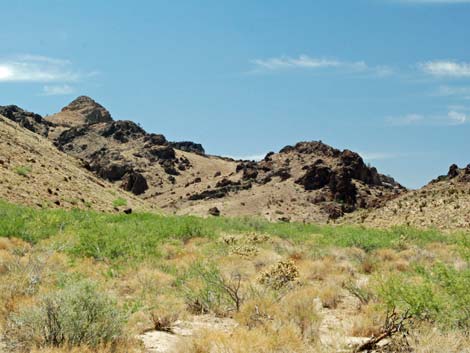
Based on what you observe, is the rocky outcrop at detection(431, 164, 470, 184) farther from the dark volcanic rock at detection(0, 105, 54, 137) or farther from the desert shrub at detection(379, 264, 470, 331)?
the dark volcanic rock at detection(0, 105, 54, 137)

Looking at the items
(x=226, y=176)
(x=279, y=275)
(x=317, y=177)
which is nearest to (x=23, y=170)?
(x=279, y=275)

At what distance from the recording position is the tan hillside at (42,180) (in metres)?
26.7

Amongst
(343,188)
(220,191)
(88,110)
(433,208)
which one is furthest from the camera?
(88,110)

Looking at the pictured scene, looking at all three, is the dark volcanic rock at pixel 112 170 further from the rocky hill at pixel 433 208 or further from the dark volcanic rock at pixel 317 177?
the rocky hill at pixel 433 208

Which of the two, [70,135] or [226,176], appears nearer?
[226,176]

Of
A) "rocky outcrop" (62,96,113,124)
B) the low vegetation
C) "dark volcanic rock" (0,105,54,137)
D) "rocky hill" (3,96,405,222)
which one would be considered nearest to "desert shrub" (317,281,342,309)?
the low vegetation

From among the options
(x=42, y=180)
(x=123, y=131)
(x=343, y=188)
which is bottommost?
(x=42, y=180)

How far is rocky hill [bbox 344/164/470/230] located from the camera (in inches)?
1431

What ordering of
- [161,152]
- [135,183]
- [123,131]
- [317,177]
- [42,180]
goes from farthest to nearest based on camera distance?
[123,131]
[161,152]
[135,183]
[317,177]
[42,180]

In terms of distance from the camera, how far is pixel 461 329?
710 centimetres

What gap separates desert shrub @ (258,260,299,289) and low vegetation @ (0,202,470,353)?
26mm

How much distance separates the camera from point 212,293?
9.49 meters

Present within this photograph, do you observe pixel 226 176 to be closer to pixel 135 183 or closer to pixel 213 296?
pixel 135 183

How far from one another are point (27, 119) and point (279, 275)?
382ft
